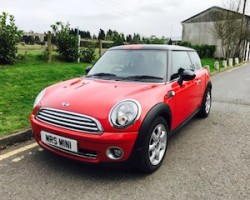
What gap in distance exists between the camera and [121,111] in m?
3.01

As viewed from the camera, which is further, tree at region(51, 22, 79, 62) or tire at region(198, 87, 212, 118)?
tree at region(51, 22, 79, 62)

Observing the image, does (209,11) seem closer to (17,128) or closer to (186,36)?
(186,36)

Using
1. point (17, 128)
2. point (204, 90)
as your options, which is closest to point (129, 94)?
point (17, 128)

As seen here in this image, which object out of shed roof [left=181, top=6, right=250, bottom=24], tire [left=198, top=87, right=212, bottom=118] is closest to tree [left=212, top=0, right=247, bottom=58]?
shed roof [left=181, top=6, right=250, bottom=24]

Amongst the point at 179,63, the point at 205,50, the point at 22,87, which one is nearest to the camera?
the point at 179,63

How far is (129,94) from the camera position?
329 centimetres

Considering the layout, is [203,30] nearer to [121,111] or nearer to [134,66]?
[134,66]

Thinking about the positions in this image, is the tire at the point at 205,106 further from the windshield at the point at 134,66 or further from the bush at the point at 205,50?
the bush at the point at 205,50

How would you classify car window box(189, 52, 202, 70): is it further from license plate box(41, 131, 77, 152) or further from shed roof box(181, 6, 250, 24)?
shed roof box(181, 6, 250, 24)

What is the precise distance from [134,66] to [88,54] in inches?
397

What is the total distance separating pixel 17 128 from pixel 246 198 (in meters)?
3.40

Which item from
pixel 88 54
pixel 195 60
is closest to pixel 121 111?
pixel 195 60

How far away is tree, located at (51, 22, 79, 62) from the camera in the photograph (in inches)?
500

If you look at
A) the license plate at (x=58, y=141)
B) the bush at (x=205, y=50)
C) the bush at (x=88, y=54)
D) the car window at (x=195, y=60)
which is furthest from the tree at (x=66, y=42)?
the bush at (x=205, y=50)
